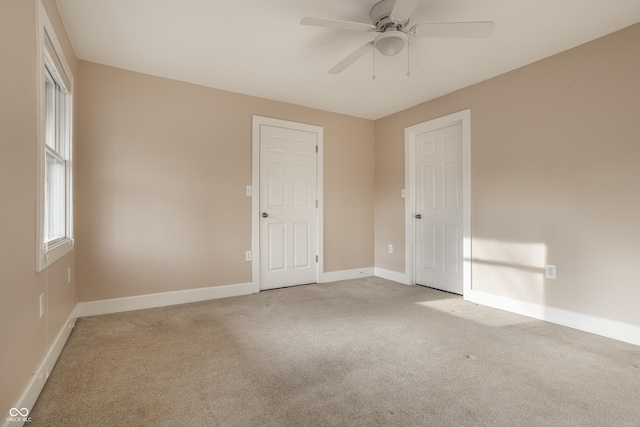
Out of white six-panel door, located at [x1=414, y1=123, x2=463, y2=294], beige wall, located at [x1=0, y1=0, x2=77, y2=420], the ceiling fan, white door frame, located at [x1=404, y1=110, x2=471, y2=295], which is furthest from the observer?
white six-panel door, located at [x1=414, y1=123, x2=463, y2=294]

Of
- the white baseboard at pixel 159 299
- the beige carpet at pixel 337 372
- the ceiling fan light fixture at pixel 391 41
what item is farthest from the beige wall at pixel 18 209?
the ceiling fan light fixture at pixel 391 41

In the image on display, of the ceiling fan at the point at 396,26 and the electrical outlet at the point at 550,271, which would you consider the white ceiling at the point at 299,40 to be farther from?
the electrical outlet at the point at 550,271

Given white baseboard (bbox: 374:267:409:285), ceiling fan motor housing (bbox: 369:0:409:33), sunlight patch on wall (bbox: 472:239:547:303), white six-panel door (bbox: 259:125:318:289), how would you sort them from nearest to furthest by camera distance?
1. ceiling fan motor housing (bbox: 369:0:409:33)
2. sunlight patch on wall (bbox: 472:239:547:303)
3. white six-panel door (bbox: 259:125:318:289)
4. white baseboard (bbox: 374:267:409:285)

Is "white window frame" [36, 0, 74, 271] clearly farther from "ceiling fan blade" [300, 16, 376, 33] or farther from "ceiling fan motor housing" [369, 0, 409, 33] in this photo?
"ceiling fan motor housing" [369, 0, 409, 33]

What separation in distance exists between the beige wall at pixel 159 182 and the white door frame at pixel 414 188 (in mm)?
1647

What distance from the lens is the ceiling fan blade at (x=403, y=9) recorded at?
1.79 m

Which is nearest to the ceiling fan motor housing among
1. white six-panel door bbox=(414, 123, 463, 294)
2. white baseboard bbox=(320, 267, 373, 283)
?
white six-panel door bbox=(414, 123, 463, 294)

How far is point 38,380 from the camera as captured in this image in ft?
5.60

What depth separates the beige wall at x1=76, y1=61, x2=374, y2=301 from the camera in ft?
10.0

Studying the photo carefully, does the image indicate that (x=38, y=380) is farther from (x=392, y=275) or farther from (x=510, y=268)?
(x=392, y=275)

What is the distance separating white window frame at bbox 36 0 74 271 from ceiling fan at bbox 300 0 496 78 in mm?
1532

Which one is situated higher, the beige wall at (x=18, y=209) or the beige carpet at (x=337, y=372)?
the beige wall at (x=18, y=209)

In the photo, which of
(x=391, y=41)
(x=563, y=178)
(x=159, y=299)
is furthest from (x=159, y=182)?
(x=563, y=178)

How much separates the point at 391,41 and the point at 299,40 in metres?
0.80
